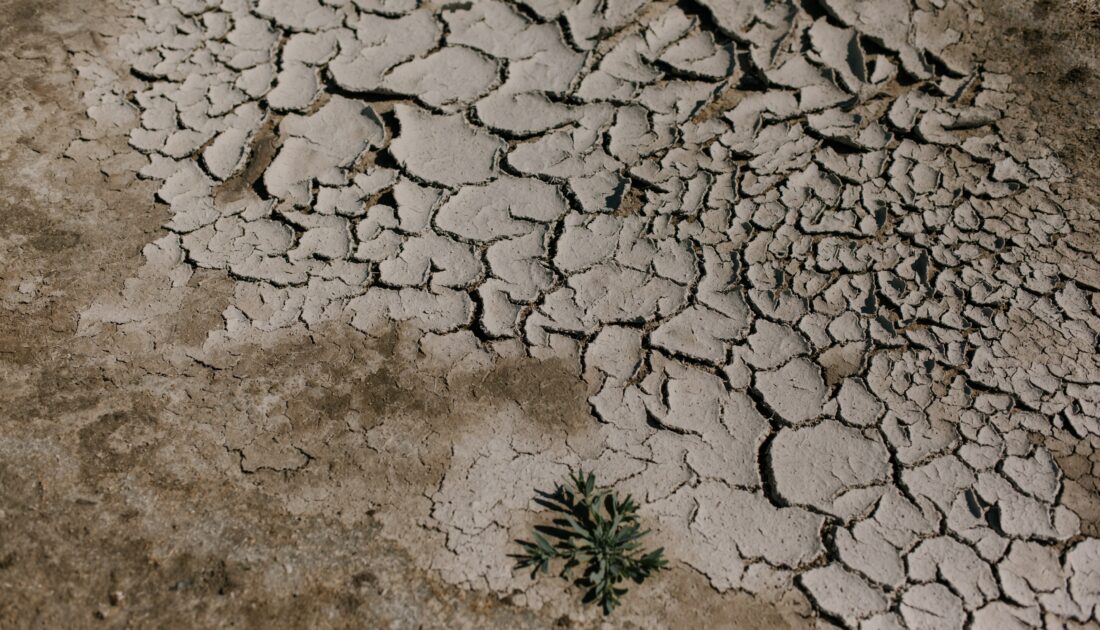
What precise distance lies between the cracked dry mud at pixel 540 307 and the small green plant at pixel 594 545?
4 cm

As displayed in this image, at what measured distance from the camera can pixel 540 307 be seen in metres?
2.46

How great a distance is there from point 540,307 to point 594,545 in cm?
70

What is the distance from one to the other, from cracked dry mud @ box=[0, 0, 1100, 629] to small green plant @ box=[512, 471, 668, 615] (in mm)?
44

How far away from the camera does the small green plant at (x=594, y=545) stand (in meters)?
1.95

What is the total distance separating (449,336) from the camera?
241 centimetres

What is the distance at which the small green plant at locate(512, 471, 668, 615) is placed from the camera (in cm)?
195

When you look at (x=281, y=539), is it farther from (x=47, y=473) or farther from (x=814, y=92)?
(x=814, y=92)

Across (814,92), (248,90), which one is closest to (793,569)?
(814,92)

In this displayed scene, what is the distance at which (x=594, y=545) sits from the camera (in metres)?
1.99

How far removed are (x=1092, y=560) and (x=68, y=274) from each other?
2546mm

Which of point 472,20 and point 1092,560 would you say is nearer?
point 1092,560

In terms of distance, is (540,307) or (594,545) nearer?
(594,545)

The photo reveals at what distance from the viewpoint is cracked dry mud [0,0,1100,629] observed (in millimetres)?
1981

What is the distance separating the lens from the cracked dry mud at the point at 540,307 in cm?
198
